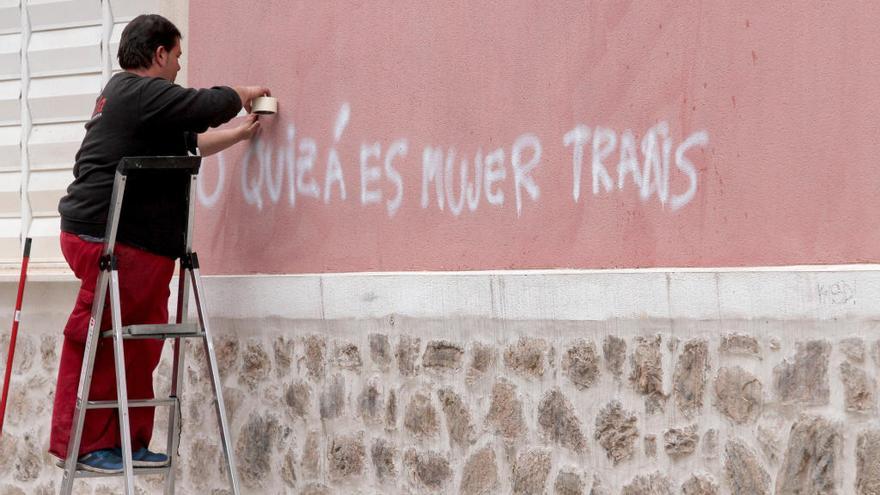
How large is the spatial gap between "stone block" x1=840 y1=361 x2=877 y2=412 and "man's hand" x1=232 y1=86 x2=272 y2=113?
2.83 meters

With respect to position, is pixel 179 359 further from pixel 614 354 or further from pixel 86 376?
pixel 614 354

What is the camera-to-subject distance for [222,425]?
17.8 ft

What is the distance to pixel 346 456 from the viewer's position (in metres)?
5.56

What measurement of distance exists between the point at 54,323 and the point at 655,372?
3503 millimetres

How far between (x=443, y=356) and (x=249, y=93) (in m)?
1.51

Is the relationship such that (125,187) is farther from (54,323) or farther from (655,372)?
(655,372)

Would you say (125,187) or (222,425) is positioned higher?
(125,187)

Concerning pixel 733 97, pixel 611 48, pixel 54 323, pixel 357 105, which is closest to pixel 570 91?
pixel 611 48

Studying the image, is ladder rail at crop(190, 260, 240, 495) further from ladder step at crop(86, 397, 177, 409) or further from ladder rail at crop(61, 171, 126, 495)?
ladder rail at crop(61, 171, 126, 495)

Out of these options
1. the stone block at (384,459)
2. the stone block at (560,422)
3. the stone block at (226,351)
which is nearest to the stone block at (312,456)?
the stone block at (384,459)

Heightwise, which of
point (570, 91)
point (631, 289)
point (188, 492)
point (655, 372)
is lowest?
point (188, 492)

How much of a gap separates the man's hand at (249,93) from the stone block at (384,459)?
158cm

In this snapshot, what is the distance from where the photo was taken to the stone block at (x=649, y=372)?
4613mm

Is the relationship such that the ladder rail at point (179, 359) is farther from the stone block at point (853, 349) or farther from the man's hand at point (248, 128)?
the stone block at point (853, 349)
